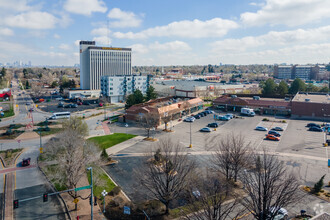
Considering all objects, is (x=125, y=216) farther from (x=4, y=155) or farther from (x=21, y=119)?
(x=21, y=119)

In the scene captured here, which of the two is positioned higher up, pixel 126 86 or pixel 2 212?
pixel 126 86

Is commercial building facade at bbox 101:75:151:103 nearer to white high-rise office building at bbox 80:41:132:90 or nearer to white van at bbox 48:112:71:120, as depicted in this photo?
white high-rise office building at bbox 80:41:132:90

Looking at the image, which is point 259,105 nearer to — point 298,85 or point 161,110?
point 161,110

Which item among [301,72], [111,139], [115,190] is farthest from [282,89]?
[301,72]

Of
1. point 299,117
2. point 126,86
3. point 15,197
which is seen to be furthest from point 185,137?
point 126,86

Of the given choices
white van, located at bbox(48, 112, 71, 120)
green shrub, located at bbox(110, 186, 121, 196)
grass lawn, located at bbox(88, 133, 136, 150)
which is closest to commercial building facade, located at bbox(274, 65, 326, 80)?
white van, located at bbox(48, 112, 71, 120)

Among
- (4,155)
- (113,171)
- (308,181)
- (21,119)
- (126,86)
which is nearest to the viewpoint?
(308,181)
